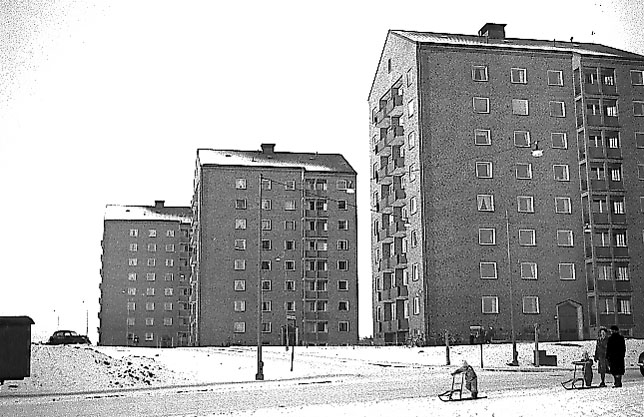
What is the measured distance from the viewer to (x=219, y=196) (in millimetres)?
99562

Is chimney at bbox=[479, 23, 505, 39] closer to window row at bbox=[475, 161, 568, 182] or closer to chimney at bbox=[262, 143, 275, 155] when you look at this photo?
window row at bbox=[475, 161, 568, 182]

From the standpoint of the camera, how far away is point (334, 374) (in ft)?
110

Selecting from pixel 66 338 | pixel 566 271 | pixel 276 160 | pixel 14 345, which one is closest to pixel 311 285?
pixel 276 160

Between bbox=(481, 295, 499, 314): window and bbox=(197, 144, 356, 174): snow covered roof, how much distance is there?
138 ft

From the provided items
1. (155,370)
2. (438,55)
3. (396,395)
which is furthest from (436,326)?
(396,395)

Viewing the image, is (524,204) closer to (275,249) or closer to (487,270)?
(487,270)

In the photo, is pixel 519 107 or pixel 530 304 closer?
pixel 530 304

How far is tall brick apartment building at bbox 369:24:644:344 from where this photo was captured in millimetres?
63656

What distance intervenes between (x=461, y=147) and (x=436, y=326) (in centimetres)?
1319

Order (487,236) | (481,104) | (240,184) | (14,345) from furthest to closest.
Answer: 1. (240,184)
2. (481,104)
3. (487,236)
4. (14,345)

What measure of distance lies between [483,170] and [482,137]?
244cm

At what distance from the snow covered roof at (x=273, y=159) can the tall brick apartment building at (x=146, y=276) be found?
3532 cm

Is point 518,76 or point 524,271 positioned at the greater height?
point 518,76

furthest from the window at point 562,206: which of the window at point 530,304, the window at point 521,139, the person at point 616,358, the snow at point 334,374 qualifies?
the person at point 616,358
